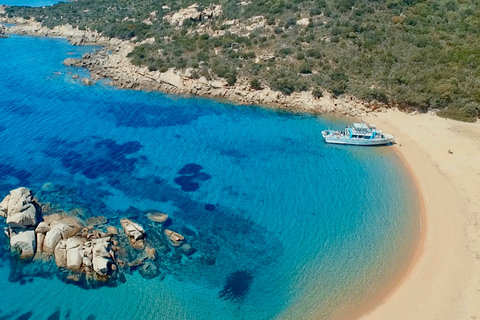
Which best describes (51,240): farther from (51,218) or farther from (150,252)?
A: (150,252)

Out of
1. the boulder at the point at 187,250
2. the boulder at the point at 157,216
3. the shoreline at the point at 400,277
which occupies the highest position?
the boulder at the point at 157,216

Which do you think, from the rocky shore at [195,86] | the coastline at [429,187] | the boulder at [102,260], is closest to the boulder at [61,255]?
the boulder at [102,260]

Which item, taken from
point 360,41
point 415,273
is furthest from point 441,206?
point 360,41

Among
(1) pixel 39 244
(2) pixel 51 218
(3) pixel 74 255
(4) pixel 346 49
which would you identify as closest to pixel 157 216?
(3) pixel 74 255

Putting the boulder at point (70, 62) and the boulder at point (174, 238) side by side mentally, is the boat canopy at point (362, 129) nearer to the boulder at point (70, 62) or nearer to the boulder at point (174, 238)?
the boulder at point (174, 238)

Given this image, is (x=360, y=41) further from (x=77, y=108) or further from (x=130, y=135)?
(x=77, y=108)
